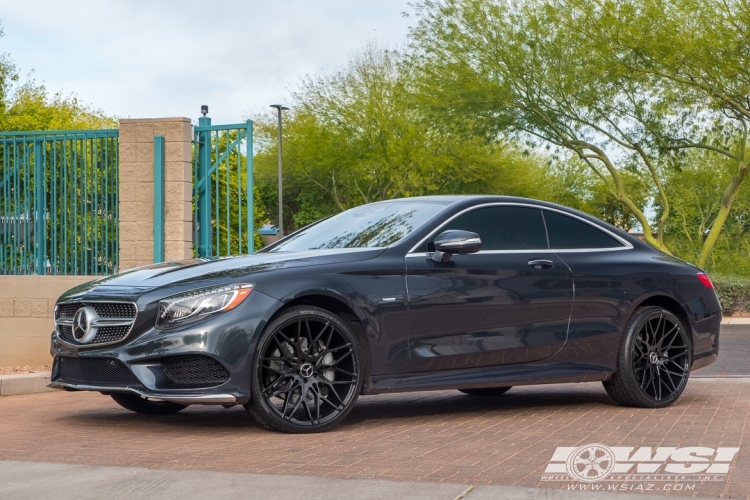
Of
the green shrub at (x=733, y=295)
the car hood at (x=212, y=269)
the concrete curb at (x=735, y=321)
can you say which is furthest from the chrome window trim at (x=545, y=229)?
the green shrub at (x=733, y=295)

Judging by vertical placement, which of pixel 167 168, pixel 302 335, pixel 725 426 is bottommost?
pixel 725 426

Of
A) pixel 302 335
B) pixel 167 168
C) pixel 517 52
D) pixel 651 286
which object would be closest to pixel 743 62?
pixel 517 52

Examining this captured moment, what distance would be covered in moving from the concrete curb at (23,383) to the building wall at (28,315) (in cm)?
177

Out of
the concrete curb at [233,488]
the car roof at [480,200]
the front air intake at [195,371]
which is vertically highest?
the car roof at [480,200]

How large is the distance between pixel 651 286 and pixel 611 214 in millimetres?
60623

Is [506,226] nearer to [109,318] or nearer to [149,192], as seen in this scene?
[109,318]

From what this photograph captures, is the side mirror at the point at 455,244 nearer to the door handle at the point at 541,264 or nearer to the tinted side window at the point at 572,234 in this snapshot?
the door handle at the point at 541,264

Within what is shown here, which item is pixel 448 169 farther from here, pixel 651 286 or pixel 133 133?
pixel 651 286

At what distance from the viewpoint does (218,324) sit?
22.6 ft

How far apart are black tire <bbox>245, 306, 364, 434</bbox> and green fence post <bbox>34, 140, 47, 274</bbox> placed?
22.5 ft

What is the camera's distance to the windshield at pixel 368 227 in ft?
26.0

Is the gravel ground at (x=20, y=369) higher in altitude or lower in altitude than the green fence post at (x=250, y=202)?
lower

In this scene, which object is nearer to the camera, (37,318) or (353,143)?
(37,318)

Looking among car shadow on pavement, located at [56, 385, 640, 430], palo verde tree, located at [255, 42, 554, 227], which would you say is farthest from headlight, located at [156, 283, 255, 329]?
palo verde tree, located at [255, 42, 554, 227]
